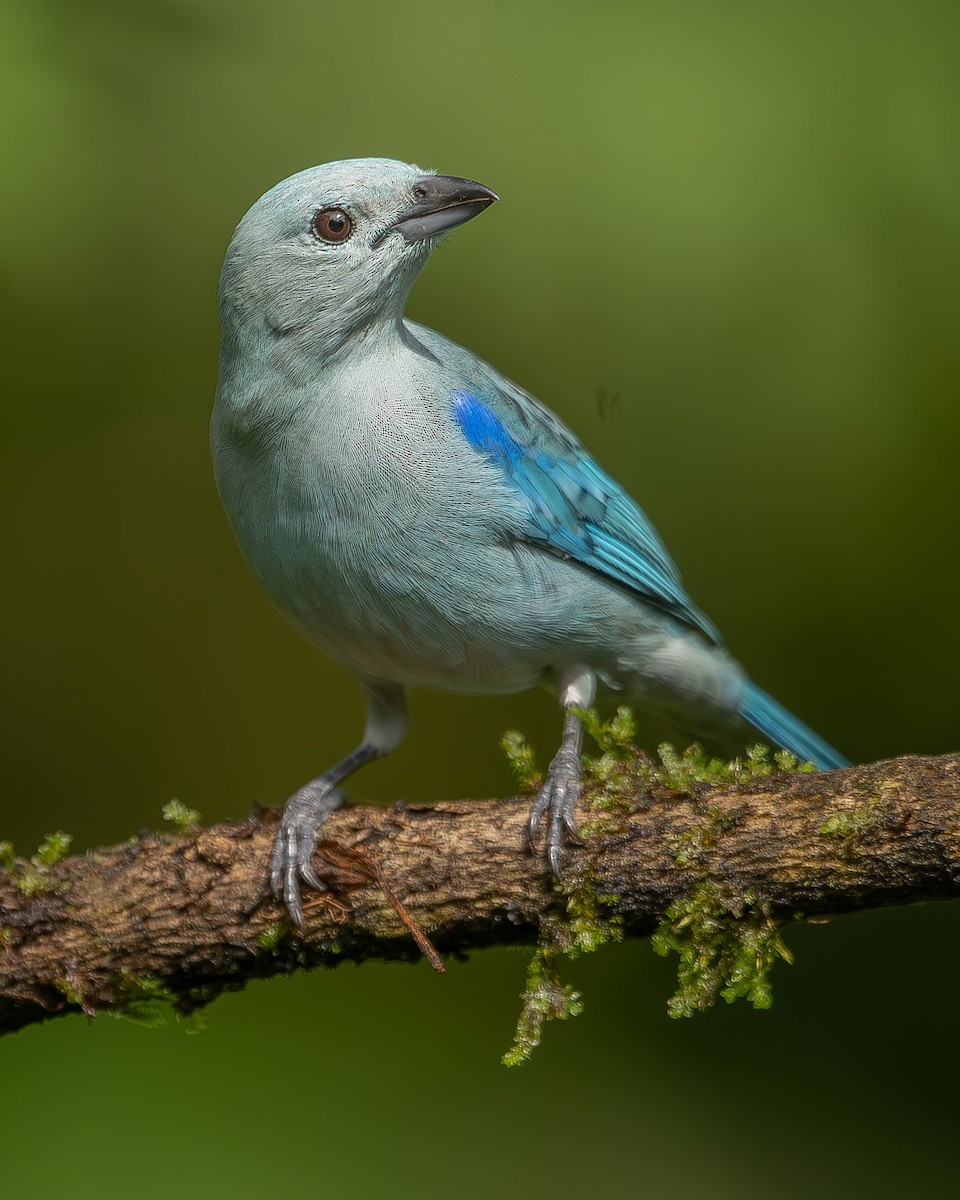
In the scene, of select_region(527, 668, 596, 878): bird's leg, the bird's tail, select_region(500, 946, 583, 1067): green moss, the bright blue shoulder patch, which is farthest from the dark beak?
select_region(500, 946, 583, 1067): green moss

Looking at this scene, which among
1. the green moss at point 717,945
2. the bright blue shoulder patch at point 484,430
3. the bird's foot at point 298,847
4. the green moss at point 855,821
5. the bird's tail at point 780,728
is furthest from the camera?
the bird's tail at point 780,728

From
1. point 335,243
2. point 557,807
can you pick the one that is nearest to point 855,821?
point 557,807

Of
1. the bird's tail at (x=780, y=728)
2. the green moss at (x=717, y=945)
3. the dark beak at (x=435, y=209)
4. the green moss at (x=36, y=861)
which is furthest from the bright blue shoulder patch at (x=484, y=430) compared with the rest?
the green moss at (x=36, y=861)

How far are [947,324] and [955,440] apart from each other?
1.39 ft

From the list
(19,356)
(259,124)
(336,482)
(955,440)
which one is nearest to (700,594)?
(955,440)

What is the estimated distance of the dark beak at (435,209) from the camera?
11.9 feet

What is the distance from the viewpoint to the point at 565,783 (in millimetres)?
3490

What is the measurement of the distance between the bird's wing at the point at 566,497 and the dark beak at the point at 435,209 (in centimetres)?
46

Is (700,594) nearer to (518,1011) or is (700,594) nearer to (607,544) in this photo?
(607,544)

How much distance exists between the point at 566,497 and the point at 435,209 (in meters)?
0.90

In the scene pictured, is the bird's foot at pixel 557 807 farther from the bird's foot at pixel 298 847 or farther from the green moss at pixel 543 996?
the bird's foot at pixel 298 847

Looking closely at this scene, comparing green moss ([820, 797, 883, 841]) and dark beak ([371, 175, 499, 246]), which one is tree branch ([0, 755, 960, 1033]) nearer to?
green moss ([820, 797, 883, 841])

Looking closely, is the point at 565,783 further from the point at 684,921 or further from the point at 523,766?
the point at 684,921

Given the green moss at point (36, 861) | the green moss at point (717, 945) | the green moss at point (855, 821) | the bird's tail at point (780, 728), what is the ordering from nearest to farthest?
the green moss at point (855, 821), the green moss at point (717, 945), the green moss at point (36, 861), the bird's tail at point (780, 728)
